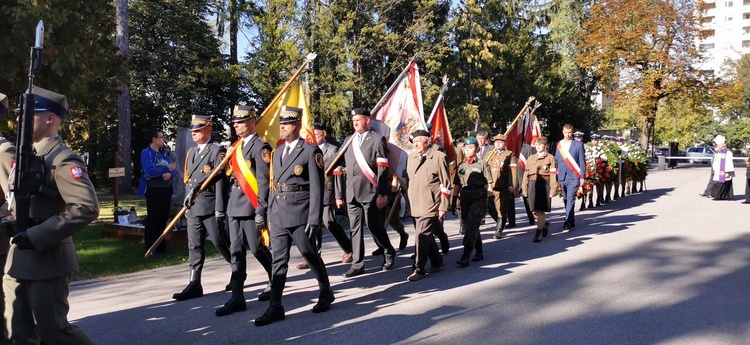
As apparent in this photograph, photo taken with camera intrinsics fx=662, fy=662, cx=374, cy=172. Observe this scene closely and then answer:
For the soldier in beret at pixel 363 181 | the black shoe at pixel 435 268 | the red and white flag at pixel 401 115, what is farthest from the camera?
the red and white flag at pixel 401 115

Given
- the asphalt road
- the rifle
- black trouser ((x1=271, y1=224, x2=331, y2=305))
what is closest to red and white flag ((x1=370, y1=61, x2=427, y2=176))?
the asphalt road

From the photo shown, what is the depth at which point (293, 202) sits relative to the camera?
622 centimetres

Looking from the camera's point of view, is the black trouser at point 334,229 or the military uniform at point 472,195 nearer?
the black trouser at point 334,229

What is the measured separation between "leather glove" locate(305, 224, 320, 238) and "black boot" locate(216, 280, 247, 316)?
0.98m

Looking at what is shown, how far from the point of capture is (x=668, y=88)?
4044 centimetres

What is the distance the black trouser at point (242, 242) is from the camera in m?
6.59

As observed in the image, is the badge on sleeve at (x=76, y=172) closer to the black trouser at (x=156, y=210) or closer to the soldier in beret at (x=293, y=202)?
the soldier in beret at (x=293, y=202)

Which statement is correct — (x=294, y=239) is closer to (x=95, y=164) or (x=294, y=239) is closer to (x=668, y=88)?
(x=95, y=164)

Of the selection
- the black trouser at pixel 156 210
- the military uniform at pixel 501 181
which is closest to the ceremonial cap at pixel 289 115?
the black trouser at pixel 156 210

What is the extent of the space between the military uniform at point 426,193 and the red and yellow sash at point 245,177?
2079 mm

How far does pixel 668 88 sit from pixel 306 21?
972 inches

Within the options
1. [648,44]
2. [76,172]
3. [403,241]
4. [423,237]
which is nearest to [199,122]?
[423,237]

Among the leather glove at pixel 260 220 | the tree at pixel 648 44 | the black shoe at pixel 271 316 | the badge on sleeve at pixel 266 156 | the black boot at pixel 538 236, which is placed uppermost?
the tree at pixel 648 44

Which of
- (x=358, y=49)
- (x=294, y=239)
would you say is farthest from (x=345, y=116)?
(x=294, y=239)
